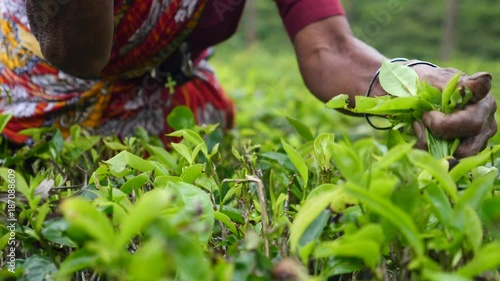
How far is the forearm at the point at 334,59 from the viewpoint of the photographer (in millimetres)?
1192

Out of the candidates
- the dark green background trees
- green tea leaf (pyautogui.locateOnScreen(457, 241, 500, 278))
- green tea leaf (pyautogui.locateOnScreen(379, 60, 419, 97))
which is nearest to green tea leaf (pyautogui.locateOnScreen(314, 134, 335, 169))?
green tea leaf (pyautogui.locateOnScreen(379, 60, 419, 97))

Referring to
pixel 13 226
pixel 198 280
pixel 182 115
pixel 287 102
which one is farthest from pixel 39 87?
pixel 287 102

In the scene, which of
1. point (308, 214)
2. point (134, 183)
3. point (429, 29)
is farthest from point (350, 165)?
point (429, 29)

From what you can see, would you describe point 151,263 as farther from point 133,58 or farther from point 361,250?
point 133,58

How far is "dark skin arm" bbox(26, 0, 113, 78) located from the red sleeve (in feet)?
1.70

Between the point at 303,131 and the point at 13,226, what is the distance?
0.57 meters

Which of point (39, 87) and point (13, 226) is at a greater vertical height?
point (13, 226)

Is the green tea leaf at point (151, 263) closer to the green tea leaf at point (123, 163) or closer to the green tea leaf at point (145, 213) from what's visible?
the green tea leaf at point (145, 213)

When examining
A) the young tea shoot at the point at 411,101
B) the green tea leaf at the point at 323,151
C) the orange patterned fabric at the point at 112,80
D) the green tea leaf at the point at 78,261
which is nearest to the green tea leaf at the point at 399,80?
the young tea shoot at the point at 411,101

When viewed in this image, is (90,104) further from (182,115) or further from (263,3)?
(263,3)

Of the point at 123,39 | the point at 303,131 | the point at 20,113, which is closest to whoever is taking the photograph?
the point at 303,131

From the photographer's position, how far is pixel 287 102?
3051 millimetres

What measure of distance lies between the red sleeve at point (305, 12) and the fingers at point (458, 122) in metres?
0.58

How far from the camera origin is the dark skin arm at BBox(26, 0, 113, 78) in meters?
0.95
